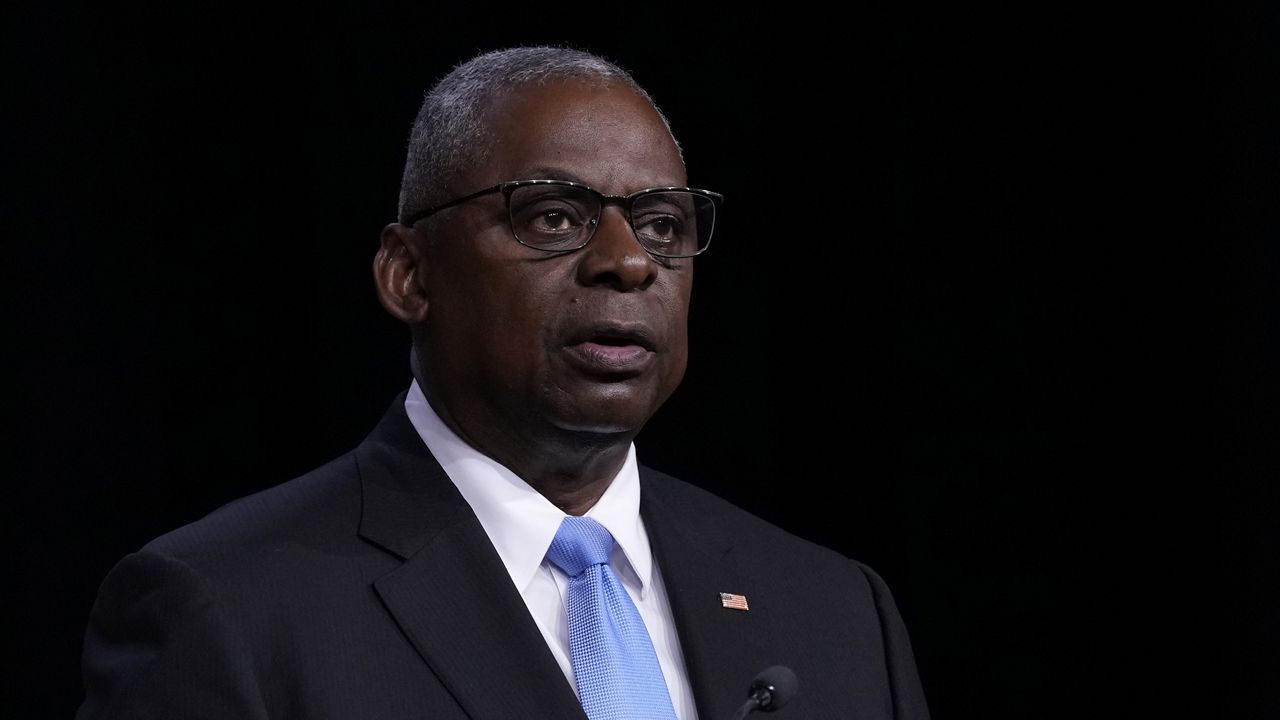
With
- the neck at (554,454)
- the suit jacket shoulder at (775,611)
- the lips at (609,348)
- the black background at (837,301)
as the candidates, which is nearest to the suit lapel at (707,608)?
the suit jacket shoulder at (775,611)

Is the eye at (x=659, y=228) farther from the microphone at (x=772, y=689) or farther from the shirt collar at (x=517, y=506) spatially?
the microphone at (x=772, y=689)

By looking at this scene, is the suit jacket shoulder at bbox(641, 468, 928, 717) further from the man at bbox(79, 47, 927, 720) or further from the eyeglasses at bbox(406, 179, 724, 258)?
the eyeglasses at bbox(406, 179, 724, 258)

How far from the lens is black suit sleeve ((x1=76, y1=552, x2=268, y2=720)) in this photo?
1.54 m

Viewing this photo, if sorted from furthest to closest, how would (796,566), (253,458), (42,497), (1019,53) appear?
(1019,53), (253,458), (42,497), (796,566)

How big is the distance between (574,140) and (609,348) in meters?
0.26

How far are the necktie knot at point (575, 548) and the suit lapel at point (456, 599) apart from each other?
9 cm

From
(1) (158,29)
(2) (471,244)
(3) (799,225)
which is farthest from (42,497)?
(3) (799,225)

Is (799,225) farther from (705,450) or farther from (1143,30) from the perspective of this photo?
(1143,30)

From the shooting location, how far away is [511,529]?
181 cm

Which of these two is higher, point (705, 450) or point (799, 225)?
point (799, 225)

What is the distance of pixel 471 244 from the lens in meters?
1.84

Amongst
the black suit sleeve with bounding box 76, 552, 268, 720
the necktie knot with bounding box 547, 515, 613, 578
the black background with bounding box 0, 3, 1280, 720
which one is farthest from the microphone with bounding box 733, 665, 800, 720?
the black background with bounding box 0, 3, 1280, 720

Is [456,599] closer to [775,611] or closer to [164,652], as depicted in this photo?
[164,652]

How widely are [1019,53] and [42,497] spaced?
1.94 metres
